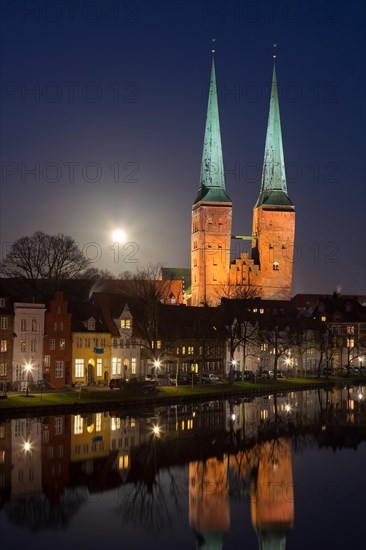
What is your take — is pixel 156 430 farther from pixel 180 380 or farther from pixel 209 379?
pixel 209 379

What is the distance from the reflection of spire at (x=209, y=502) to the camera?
35.4 meters

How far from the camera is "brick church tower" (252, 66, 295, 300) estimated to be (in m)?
183

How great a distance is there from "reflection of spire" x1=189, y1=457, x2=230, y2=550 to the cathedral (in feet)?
418

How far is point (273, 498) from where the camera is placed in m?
41.2

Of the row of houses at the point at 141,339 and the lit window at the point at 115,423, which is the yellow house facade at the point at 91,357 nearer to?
the row of houses at the point at 141,339

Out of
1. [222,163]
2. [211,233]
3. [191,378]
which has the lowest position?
[191,378]

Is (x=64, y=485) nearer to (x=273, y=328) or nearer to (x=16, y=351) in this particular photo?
(x=16, y=351)

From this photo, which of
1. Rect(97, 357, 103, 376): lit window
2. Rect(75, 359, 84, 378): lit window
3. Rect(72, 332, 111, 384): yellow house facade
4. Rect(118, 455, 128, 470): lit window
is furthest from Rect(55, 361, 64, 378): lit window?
Rect(118, 455, 128, 470): lit window

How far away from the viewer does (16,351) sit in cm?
8275

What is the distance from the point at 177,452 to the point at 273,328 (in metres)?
74.6

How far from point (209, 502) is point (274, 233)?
149239 mm

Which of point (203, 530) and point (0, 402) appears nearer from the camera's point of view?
point (203, 530)

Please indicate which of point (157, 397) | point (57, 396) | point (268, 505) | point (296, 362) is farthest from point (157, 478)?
point (296, 362)

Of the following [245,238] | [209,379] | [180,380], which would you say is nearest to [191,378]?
[180,380]
